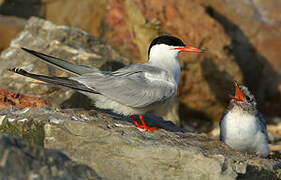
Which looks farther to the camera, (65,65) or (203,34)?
(203,34)

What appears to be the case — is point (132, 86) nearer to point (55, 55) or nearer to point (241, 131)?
point (241, 131)

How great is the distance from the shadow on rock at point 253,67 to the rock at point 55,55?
260cm

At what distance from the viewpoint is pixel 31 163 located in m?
2.72

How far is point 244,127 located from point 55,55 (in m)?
3.09

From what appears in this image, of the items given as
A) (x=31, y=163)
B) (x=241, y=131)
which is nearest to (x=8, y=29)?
(x=241, y=131)

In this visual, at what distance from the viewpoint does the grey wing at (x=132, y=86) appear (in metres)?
4.38

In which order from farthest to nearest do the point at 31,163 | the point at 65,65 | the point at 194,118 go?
the point at 194,118 < the point at 65,65 < the point at 31,163

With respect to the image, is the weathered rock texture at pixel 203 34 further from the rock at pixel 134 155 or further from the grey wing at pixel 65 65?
the rock at pixel 134 155

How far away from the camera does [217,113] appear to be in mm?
8727

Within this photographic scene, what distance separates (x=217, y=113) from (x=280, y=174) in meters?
4.75

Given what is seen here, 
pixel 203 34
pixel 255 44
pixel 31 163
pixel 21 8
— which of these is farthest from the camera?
pixel 21 8

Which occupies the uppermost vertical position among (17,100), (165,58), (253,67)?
(165,58)

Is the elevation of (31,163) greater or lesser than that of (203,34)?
lesser

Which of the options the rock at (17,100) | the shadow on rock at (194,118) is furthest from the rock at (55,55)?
the shadow on rock at (194,118)
